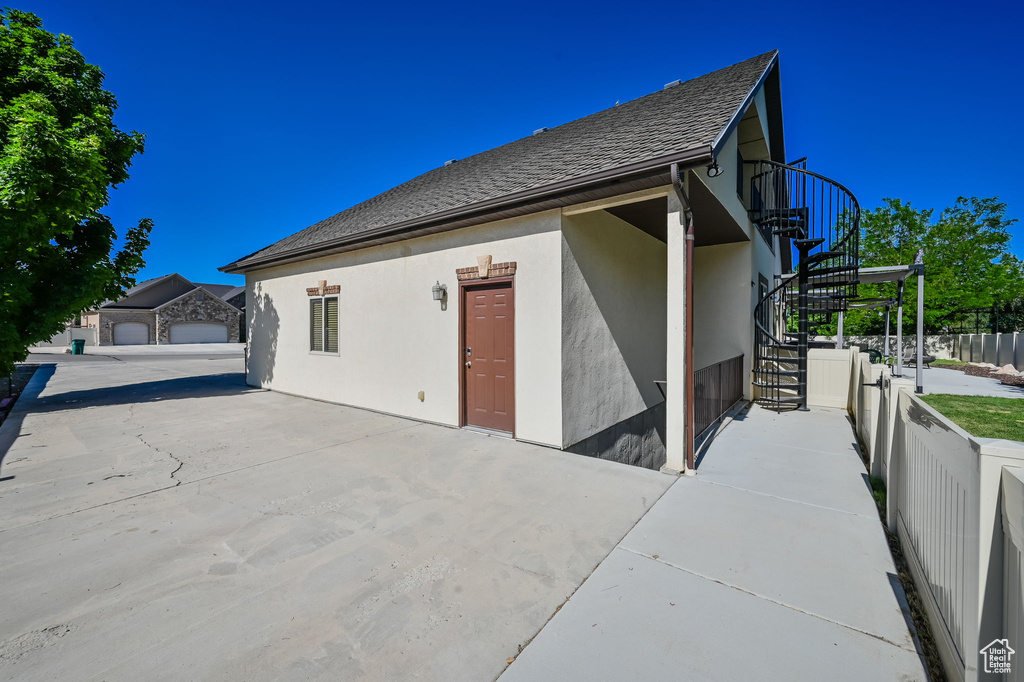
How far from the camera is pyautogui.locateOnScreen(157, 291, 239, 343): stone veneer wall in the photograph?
33.5 metres

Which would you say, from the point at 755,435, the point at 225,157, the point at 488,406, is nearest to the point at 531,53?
the point at 488,406

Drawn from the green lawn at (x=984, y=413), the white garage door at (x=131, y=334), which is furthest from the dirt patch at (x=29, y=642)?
the white garage door at (x=131, y=334)

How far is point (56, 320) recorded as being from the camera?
8336 mm

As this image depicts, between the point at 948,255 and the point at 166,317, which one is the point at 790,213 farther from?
the point at 166,317

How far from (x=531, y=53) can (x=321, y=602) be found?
12127mm

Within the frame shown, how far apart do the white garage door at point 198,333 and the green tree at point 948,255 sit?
4597cm

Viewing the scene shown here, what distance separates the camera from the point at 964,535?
161 centimetres

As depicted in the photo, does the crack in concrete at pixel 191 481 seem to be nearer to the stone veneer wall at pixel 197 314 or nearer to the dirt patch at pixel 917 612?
the dirt patch at pixel 917 612

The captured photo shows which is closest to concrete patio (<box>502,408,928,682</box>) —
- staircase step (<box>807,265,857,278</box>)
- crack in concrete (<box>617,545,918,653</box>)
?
crack in concrete (<box>617,545,918,653</box>)

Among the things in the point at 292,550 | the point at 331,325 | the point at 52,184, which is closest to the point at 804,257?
the point at 292,550

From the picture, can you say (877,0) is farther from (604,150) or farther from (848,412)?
(848,412)

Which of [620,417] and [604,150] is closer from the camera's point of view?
[604,150]

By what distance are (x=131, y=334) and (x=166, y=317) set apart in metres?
2.76

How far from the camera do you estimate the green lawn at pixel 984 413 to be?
19.4ft
